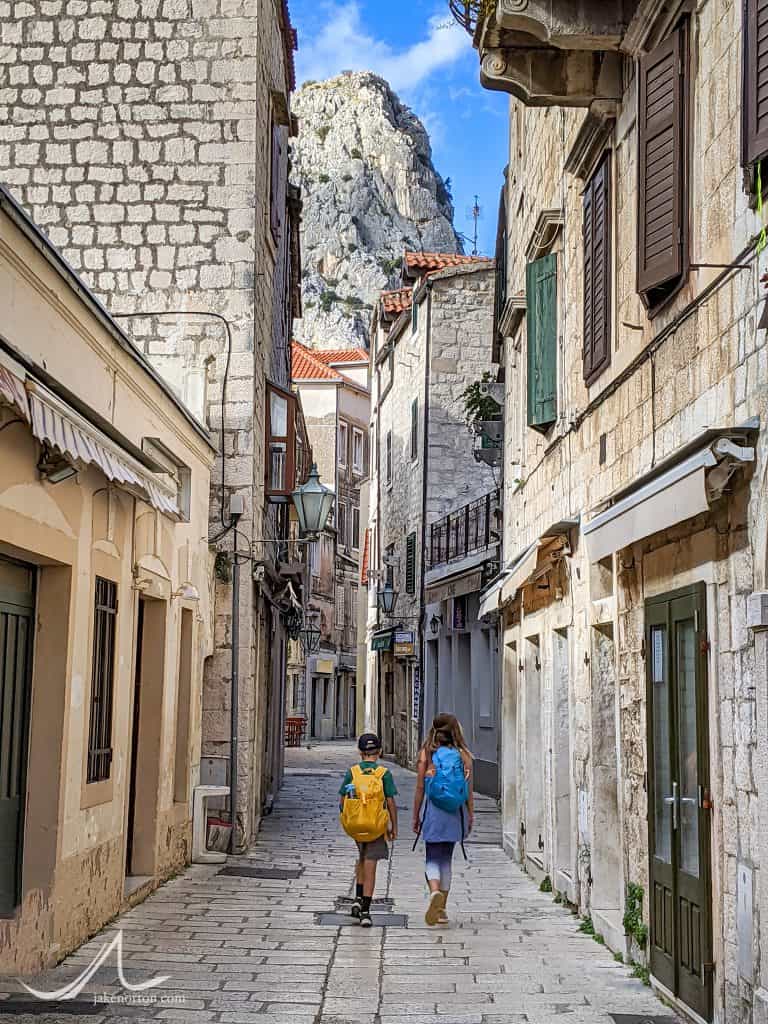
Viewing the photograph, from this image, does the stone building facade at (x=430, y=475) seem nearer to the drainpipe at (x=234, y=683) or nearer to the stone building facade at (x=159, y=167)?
the drainpipe at (x=234, y=683)

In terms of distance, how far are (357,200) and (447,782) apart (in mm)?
76034

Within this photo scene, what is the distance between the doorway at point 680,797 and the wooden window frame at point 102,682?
3.93 m

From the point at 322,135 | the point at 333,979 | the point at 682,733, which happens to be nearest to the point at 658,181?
the point at 682,733

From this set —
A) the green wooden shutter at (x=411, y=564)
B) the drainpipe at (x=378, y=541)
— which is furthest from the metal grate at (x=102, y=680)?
the drainpipe at (x=378, y=541)

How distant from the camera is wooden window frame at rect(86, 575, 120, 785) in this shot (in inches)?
364

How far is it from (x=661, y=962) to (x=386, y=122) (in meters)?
85.8

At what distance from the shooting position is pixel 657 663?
25.2 ft

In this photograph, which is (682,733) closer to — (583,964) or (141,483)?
(583,964)

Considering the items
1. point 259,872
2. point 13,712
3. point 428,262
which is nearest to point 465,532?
point 428,262

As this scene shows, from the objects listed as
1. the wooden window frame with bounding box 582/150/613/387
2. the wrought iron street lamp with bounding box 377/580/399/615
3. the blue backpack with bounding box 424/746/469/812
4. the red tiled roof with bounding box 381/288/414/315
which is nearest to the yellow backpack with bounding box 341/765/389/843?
the blue backpack with bounding box 424/746/469/812

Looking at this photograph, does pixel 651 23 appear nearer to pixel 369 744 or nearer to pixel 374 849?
pixel 369 744

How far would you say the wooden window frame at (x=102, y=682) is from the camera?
9.24 m

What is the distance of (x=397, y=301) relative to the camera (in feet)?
122

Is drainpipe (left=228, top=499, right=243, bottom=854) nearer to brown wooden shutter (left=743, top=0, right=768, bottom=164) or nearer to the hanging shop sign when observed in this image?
brown wooden shutter (left=743, top=0, right=768, bottom=164)
